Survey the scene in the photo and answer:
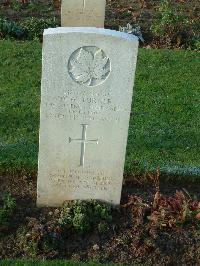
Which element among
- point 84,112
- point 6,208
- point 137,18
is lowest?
point 6,208

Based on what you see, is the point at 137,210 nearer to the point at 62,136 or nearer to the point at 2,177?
the point at 62,136

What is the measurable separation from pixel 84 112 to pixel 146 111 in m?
2.87

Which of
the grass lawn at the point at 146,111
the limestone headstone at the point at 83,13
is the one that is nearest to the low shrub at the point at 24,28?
the grass lawn at the point at 146,111

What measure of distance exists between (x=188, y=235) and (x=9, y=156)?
231 cm

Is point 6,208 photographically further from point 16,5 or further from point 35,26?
point 16,5

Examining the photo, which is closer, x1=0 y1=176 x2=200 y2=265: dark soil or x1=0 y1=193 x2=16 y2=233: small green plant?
x1=0 y1=176 x2=200 y2=265: dark soil

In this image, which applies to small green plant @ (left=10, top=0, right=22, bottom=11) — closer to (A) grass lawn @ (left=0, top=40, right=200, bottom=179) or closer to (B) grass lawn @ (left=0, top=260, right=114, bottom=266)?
(A) grass lawn @ (left=0, top=40, right=200, bottom=179)

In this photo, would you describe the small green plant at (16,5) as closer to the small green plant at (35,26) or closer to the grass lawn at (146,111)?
the small green plant at (35,26)

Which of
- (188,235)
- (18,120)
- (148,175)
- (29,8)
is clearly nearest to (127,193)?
(148,175)

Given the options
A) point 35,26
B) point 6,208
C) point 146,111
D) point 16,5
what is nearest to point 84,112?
point 6,208

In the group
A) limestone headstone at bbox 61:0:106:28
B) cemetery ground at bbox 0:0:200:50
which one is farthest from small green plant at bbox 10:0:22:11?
limestone headstone at bbox 61:0:106:28

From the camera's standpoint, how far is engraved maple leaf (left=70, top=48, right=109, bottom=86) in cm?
552

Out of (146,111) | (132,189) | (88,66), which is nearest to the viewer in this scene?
(88,66)

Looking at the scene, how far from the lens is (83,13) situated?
33.5ft
